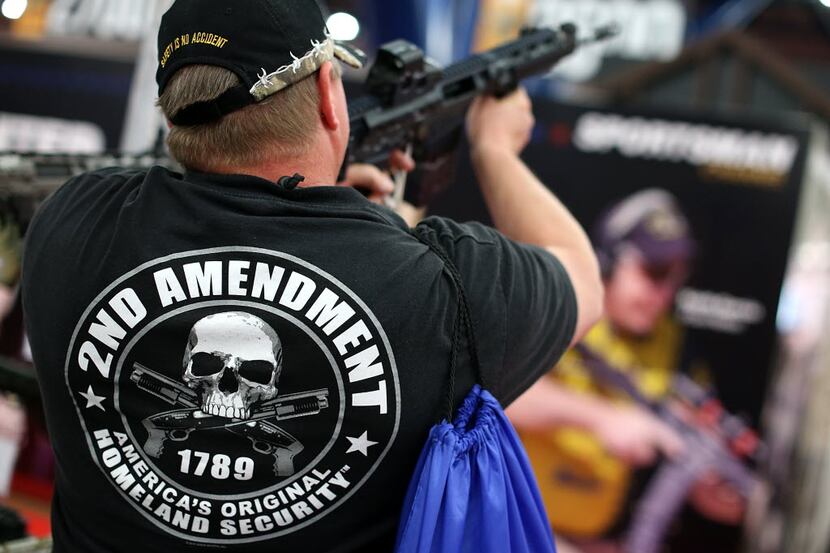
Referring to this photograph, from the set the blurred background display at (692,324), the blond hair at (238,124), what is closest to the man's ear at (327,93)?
the blond hair at (238,124)

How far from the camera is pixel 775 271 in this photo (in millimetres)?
3027

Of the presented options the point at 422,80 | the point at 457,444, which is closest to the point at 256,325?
the point at 457,444

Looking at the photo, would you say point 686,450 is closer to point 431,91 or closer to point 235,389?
point 431,91

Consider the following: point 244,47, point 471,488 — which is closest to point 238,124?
point 244,47

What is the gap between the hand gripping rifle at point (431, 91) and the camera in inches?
53.5

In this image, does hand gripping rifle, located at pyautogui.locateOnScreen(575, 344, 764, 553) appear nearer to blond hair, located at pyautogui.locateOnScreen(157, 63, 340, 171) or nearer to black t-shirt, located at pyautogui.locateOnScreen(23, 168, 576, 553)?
black t-shirt, located at pyautogui.locateOnScreen(23, 168, 576, 553)

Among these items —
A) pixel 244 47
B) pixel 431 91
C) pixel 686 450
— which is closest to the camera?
pixel 244 47

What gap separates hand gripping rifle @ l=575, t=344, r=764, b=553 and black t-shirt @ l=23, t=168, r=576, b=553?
7.53 feet

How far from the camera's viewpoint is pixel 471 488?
0.94 m

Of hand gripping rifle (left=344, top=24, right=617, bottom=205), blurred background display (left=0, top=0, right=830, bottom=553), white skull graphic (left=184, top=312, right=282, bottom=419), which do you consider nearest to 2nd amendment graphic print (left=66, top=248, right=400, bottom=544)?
white skull graphic (left=184, top=312, right=282, bottom=419)

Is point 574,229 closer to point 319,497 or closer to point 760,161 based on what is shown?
point 319,497

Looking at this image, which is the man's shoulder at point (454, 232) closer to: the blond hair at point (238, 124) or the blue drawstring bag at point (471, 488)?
the blue drawstring bag at point (471, 488)

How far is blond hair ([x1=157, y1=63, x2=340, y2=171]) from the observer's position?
2.98 feet

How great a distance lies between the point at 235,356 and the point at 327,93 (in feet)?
0.95
